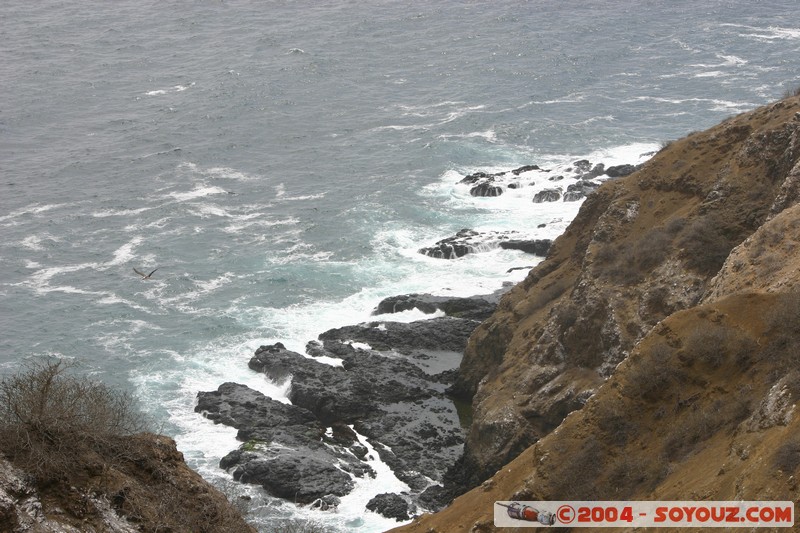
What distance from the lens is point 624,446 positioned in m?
29.4

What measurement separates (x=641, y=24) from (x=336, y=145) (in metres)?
49.4

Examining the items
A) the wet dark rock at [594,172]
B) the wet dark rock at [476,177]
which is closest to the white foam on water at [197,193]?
the wet dark rock at [476,177]

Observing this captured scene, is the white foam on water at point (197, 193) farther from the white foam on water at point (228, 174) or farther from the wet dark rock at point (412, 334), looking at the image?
the wet dark rock at point (412, 334)

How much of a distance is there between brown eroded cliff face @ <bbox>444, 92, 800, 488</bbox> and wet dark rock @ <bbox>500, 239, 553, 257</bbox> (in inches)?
735

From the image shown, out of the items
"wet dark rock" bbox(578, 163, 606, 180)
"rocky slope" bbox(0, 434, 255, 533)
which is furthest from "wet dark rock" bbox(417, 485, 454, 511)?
"wet dark rock" bbox(578, 163, 606, 180)

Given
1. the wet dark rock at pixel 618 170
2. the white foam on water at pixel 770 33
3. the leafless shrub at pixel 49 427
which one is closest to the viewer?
the leafless shrub at pixel 49 427

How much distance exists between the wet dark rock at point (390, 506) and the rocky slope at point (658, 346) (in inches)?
109

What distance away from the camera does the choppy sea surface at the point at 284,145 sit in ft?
208

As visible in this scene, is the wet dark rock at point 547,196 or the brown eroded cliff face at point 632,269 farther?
the wet dark rock at point 547,196

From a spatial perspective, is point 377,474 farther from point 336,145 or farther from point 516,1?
point 516,1

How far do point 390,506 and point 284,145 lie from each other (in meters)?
56.6

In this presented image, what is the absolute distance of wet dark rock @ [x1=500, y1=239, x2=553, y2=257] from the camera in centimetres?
6762

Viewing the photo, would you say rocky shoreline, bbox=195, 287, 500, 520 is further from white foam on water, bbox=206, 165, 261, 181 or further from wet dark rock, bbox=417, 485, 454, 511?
white foam on water, bbox=206, 165, 261, 181

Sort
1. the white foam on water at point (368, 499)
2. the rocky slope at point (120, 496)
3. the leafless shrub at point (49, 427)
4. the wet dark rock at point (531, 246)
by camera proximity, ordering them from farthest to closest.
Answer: the wet dark rock at point (531, 246) → the white foam on water at point (368, 499) → the leafless shrub at point (49, 427) → the rocky slope at point (120, 496)
